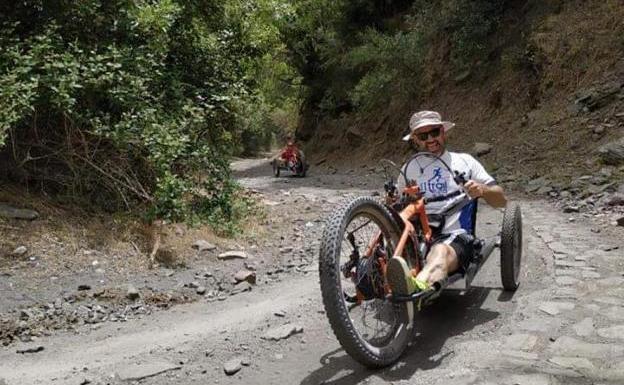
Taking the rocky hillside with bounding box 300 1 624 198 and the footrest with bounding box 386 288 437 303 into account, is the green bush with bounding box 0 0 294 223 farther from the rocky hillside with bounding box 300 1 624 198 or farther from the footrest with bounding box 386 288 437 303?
the rocky hillside with bounding box 300 1 624 198

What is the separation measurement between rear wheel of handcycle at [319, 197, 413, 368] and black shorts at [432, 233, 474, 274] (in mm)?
513

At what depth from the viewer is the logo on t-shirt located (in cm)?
416

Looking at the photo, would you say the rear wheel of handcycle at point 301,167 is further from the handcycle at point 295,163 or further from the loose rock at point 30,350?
the loose rock at point 30,350

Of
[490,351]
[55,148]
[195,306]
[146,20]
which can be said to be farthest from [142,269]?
[490,351]

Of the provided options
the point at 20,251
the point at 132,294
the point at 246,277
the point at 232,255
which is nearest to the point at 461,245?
the point at 246,277

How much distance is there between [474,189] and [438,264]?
70 cm

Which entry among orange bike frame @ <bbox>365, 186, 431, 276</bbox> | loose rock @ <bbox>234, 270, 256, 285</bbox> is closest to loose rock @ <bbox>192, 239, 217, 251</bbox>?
loose rock @ <bbox>234, 270, 256, 285</bbox>

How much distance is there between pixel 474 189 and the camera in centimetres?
394

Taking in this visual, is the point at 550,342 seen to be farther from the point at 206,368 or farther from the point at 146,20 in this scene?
the point at 146,20

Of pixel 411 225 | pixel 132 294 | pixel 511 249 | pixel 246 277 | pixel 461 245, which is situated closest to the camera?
pixel 411 225

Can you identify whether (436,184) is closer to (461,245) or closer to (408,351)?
(461,245)

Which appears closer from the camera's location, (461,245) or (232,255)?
(461,245)

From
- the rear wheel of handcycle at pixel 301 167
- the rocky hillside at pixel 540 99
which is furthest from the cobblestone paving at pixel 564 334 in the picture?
the rear wheel of handcycle at pixel 301 167

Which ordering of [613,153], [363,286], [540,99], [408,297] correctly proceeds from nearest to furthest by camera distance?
1. [408,297]
2. [363,286]
3. [613,153]
4. [540,99]
